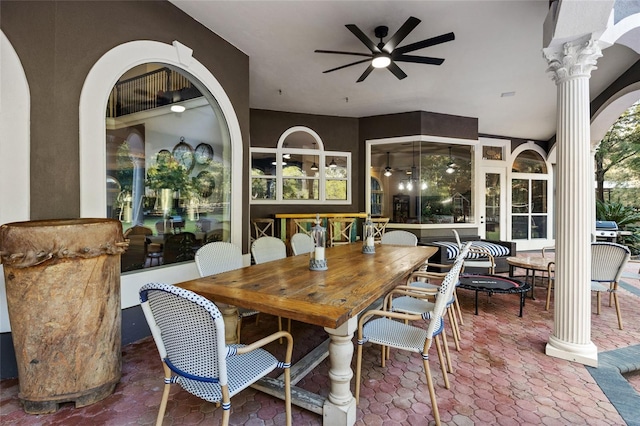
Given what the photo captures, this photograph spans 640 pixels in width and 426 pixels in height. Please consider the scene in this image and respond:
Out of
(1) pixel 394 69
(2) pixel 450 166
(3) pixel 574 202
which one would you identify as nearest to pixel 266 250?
(1) pixel 394 69

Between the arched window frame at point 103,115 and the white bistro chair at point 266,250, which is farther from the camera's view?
the white bistro chair at point 266,250

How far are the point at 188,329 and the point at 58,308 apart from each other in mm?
1111

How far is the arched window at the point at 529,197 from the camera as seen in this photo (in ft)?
27.9

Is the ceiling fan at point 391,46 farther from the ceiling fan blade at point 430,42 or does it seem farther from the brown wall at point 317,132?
the brown wall at point 317,132

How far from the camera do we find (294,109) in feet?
20.4

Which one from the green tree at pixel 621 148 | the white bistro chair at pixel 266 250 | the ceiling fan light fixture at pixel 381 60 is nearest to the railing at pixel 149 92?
the white bistro chair at pixel 266 250

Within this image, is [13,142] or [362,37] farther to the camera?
[362,37]

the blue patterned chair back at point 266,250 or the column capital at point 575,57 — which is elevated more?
the column capital at point 575,57

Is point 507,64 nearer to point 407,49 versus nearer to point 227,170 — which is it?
point 407,49

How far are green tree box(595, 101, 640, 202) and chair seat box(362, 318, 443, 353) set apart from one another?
10199mm

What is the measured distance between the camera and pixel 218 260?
252cm

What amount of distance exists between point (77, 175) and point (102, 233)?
2.63 feet

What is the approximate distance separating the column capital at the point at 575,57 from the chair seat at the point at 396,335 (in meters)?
2.32

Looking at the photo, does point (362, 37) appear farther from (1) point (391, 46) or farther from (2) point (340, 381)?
(2) point (340, 381)
